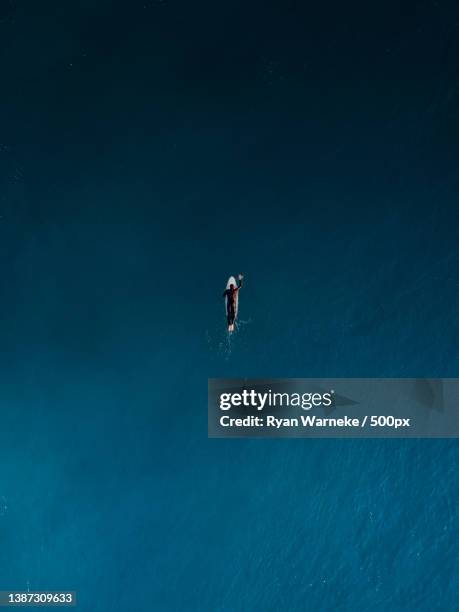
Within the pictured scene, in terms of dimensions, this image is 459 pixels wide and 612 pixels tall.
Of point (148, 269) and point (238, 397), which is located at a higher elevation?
point (148, 269)

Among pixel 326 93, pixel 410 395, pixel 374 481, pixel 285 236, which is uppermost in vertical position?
pixel 326 93

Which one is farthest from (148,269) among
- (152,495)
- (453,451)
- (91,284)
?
(453,451)

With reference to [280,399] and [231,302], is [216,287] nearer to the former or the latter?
[231,302]

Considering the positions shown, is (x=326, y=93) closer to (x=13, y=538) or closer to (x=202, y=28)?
(x=202, y=28)

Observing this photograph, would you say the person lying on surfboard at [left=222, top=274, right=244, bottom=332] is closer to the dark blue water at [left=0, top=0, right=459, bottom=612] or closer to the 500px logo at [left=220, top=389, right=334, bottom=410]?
the dark blue water at [left=0, top=0, right=459, bottom=612]

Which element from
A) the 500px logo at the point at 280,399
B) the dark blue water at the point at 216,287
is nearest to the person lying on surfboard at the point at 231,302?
the dark blue water at the point at 216,287

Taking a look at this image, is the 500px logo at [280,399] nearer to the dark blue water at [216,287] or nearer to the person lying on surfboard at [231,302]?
the dark blue water at [216,287]

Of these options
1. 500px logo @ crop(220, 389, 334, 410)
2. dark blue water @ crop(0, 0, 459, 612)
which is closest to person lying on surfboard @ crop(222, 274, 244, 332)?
dark blue water @ crop(0, 0, 459, 612)

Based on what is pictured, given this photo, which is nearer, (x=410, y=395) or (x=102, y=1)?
(x=410, y=395)
